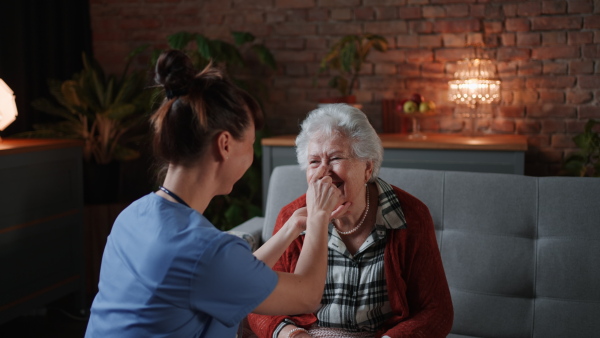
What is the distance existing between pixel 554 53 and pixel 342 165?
2.38 metres

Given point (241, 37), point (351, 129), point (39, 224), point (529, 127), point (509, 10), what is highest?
point (509, 10)

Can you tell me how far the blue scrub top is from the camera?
1274 millimetres

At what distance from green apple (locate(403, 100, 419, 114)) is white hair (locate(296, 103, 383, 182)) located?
178 cm

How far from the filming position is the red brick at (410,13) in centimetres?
407

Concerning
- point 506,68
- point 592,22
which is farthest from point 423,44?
point 592,22

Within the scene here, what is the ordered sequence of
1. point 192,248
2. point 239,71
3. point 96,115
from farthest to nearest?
1. point 239,71
2. point 96,115
3. point 192,248

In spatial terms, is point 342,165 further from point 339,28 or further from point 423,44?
point 339,28

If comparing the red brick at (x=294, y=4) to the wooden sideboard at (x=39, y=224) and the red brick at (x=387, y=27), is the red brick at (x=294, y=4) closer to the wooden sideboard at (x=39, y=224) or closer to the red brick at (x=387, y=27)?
the red brick at (x=387, y=27)

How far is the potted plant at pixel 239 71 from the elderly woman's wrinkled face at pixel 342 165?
6.68 ft

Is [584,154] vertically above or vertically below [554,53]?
below

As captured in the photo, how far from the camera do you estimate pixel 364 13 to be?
13.7 ft

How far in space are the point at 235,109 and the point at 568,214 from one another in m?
1.36

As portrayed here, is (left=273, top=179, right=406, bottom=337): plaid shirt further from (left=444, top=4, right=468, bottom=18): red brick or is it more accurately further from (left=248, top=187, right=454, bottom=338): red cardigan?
(left=444, top=4, right=468, bottom=18): red brick

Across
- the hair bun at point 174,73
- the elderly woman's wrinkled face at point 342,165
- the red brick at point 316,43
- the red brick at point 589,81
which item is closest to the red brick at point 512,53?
the red brick at point 589,81
